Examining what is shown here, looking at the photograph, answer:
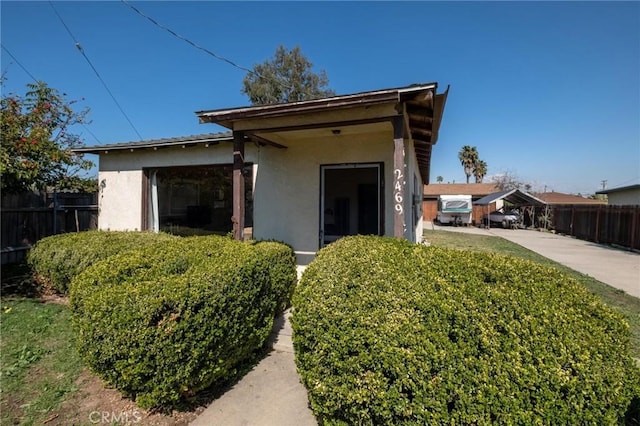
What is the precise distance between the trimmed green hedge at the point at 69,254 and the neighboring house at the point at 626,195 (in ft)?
76.6

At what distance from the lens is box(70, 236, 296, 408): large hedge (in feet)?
7.21

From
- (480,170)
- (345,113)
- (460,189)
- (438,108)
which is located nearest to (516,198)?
(460,189)

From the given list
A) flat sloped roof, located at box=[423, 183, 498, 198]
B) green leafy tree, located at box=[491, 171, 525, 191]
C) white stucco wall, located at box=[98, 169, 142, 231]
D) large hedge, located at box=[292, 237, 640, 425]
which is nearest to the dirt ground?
large hedge, located at box=[292, 237, 640, 425]

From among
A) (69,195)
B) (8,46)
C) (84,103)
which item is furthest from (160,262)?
(84,103)

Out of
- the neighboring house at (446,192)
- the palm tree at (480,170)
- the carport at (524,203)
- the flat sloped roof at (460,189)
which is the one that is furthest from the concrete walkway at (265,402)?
the palm tree at (480,170)

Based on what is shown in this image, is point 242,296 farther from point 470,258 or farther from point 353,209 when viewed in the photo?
point 353,209

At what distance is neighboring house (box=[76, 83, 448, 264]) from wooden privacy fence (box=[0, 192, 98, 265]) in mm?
994

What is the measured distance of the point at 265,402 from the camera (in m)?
2.61

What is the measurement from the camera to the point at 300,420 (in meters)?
2.39

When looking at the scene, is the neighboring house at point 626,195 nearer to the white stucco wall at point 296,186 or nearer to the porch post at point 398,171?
the white stucco wall at point 296,186

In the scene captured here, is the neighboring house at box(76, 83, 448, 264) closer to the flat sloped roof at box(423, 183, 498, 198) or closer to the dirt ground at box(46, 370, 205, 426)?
the dirt ground at box(46, 370, 205, 426)

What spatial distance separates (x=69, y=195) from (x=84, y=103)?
5260 mm

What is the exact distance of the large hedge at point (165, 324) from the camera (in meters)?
2.20

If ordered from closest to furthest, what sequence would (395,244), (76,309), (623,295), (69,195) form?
(76,309) → (395,244) → (623,295) → (69,195)
